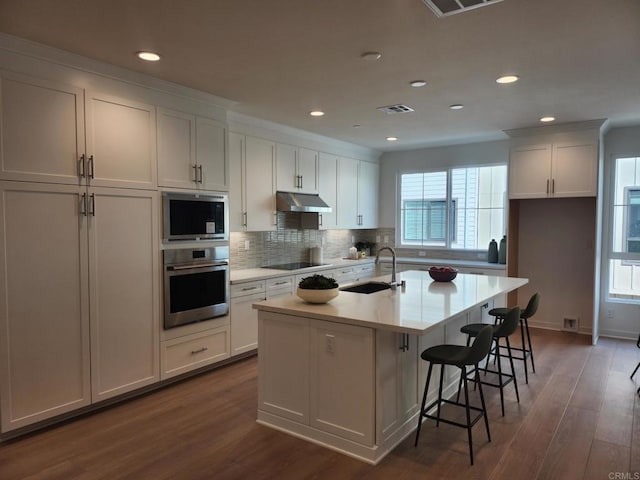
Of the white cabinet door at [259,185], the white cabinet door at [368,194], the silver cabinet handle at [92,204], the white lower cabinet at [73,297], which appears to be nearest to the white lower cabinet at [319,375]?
the white lower cabinet at [73,297]

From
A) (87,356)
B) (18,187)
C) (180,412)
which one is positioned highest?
(18,187)

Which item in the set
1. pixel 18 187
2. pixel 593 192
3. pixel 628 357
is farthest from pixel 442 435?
pixel 593 192

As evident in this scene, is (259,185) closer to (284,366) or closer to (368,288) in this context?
(368,288)

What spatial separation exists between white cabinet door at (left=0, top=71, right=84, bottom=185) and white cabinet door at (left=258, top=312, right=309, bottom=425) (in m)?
1.77

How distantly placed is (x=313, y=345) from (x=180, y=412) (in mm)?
1305

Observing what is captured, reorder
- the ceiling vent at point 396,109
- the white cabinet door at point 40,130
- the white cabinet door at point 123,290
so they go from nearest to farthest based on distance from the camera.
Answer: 1. the white cabinet door at point 40,130
2. the white cabinet door at point 123,290
3. the ceiling vent at point 396,109

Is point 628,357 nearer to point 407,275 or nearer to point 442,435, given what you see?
point 407,275

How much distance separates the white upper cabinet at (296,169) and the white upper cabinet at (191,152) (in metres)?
1.12

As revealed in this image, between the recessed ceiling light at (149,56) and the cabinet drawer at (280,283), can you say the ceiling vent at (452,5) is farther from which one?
the cabinet drawer at (280,283)

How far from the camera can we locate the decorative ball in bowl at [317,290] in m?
2.99

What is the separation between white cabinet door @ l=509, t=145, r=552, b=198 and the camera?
5301 mm

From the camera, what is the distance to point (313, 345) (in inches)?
112

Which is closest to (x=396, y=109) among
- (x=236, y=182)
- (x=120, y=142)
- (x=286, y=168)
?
(x=286, y=168)

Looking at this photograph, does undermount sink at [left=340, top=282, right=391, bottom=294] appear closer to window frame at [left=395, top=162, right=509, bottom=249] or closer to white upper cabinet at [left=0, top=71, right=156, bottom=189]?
white upper cabinet at [left=0, top=71, right=156, bottom=189]
